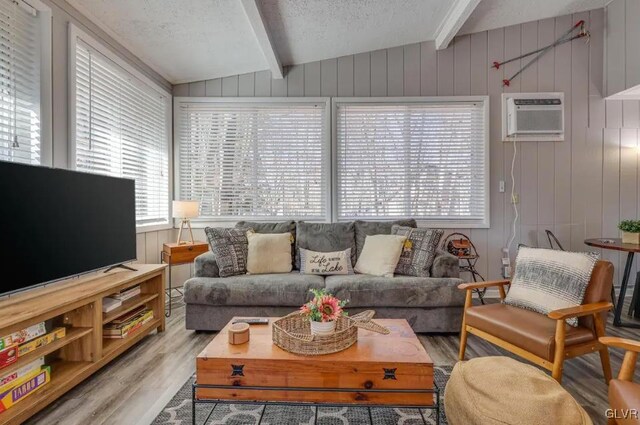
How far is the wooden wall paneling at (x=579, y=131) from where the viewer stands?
148 inches

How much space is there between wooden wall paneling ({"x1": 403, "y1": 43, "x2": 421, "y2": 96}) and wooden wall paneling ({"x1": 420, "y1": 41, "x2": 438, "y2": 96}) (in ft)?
0.15

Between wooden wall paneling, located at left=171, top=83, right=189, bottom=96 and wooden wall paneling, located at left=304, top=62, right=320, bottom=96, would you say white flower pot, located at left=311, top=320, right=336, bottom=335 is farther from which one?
wooden wall paneling, located at left=171, top=83, right=189, bottom=96

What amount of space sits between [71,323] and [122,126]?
1837 mm

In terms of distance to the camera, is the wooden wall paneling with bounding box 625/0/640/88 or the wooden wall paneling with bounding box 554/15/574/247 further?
the wooden wall paneling with bounding box 554/15/574/247

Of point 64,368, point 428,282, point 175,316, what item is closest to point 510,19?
point 428,282

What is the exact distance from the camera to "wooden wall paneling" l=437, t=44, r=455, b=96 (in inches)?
150

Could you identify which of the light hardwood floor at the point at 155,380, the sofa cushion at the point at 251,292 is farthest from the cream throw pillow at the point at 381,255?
the light hardwood floor at the point at 155,380

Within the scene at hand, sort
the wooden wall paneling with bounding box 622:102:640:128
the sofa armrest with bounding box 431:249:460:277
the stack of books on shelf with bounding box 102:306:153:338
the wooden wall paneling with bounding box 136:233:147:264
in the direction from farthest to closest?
the wooden wall paneling with bounding box 622:102:640:128 < the wooden wall paneling with bounding box 136:233:147:264 < the sofa armrest with bounding box 431:249:460:277 < the stack of books on shelf with bounding box 102:306:153:338

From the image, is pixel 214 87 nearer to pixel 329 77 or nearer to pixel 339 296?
pixel 329 77

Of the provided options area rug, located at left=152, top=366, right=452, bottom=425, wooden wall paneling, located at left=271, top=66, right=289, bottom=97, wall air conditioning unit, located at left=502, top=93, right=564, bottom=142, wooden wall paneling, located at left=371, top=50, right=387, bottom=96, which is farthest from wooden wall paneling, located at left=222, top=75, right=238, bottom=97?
area rug, located at left=152, top=366, right=452, bottom=425

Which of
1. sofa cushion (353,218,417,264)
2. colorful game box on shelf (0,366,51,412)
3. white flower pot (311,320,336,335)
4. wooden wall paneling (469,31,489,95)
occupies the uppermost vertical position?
wooden wall paneling (469,31,489,95)

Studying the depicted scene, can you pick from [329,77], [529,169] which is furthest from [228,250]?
[529,169]

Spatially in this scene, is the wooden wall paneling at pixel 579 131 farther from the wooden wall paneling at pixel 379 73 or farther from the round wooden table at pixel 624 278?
the wooden wall paneling at pixel 379 73

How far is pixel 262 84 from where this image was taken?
3.92 meters
